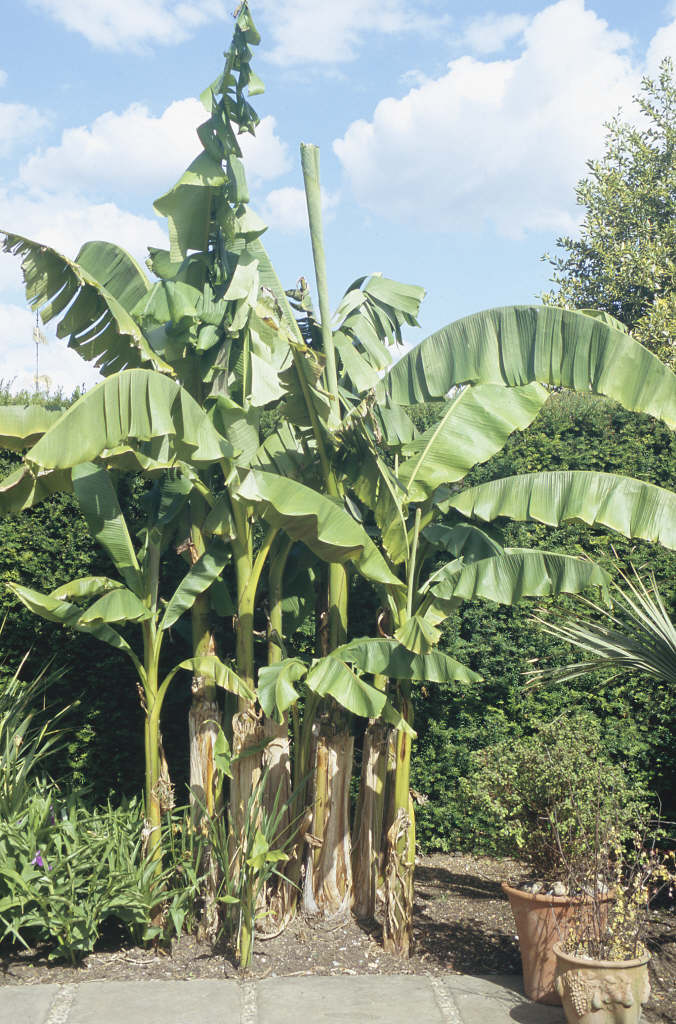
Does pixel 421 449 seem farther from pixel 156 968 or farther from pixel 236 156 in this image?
pixel 156 968

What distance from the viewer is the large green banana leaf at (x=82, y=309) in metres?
5.39

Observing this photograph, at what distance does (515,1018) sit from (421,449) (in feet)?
11.0

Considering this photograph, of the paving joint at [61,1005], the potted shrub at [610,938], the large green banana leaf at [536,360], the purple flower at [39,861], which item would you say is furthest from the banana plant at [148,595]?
the potted shrub at [610,938]

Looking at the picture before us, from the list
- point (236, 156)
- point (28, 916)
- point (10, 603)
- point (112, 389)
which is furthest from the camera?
point (10, 603)

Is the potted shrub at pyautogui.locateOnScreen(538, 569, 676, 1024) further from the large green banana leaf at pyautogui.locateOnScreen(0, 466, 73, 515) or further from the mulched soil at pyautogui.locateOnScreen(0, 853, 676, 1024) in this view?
the large green banana leaf at pyautogui.locateOnScreen(0, 466, 73, 515)

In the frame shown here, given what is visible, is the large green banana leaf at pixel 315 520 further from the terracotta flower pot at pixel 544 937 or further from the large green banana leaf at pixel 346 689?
the terracotta flower pot at pixel 544 937

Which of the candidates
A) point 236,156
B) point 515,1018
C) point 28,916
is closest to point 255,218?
point 236,156

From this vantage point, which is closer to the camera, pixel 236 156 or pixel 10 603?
Result: pixel 236 156

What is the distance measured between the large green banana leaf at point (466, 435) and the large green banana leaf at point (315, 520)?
0.56 metres

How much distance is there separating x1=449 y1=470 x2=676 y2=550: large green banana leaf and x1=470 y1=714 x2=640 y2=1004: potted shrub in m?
1.43

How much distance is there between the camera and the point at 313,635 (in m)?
6.97

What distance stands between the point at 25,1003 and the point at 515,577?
3728mm

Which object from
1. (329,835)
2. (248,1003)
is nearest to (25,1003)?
(248,1003)

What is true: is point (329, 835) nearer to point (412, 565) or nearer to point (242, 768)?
point (242, 768)
